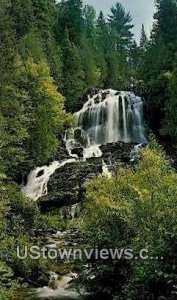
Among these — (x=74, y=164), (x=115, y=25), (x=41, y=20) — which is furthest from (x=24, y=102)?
(x=115, y=25)

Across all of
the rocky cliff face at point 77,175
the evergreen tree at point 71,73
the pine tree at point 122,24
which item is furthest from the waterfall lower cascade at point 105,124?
the pine tree at point 122,24

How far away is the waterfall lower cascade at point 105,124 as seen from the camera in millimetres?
49378

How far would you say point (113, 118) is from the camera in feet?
171

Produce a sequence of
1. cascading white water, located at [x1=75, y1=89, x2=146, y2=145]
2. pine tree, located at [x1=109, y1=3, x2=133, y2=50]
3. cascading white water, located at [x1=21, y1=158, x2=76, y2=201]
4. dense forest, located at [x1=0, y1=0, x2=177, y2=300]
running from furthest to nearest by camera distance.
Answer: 1. pine tree, located at [x1=109, y1=3, x2=133, y2=50]
2. cascading white water, located at [x1=75, y1=89, x2=146, y2=145]
3. cascading white water, located at [x1=21, y1=158, x2=76, y2=201]
4. dense forest, located at [x1=0, y1=0, x2=177, y2=300]

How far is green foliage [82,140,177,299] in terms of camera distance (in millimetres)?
12766

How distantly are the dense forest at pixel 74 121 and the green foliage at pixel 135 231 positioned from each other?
32mm

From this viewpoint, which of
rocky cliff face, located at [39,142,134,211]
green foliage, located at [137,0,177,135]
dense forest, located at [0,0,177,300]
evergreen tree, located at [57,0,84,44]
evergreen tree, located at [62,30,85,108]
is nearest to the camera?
dense forest, located at [0,0,177,300]

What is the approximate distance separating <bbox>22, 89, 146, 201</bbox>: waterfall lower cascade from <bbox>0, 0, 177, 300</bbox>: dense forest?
129 centimetres

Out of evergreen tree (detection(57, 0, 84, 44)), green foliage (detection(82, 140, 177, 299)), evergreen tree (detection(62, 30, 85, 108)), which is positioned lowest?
green foliage (detection(82, 140, 177, 299))

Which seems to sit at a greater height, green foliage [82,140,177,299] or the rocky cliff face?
the rocky cliff face

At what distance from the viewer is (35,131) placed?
4434 centimetres

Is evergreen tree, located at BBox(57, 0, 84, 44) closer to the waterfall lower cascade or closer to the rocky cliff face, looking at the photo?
the waterfall lower cascade

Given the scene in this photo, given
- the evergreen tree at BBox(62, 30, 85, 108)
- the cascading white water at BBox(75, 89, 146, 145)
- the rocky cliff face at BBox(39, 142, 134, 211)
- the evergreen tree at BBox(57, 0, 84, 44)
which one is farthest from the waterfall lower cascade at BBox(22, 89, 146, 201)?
the evergreen tree at BBox(57, 0, 84, 44)

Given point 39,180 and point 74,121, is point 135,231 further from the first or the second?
point 74,121
